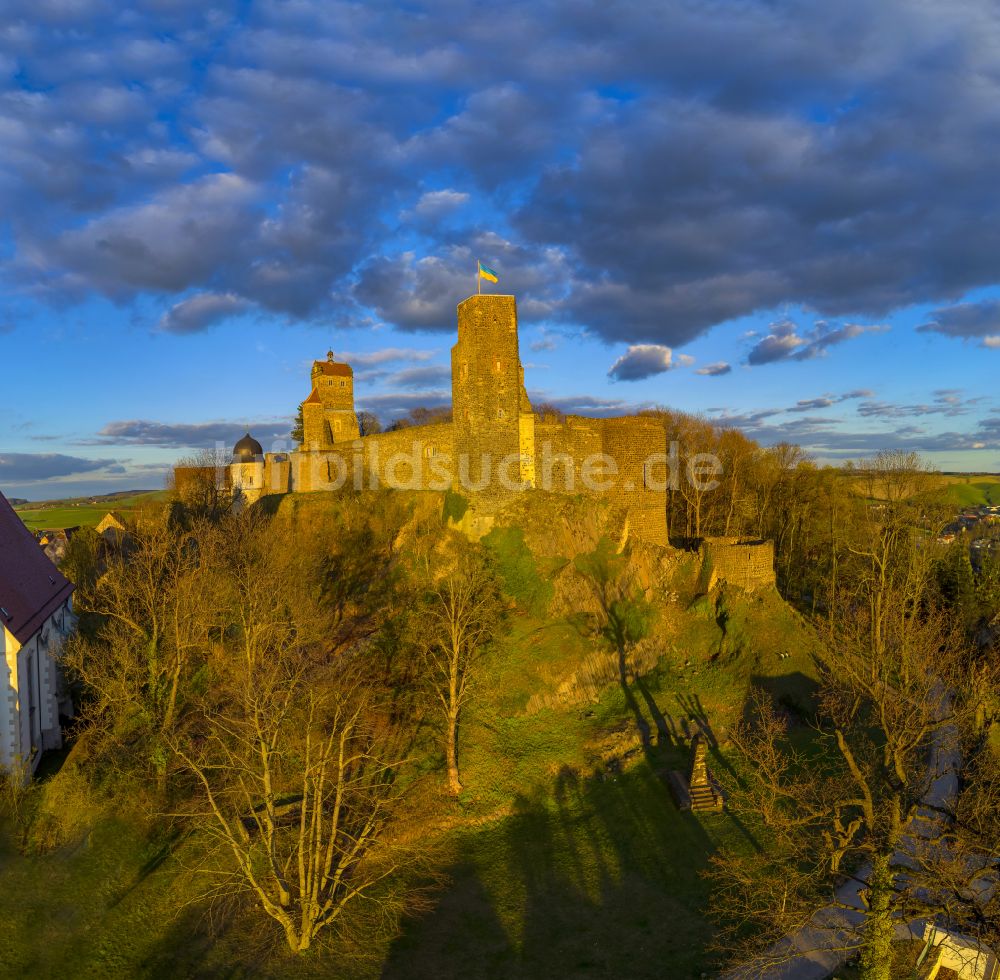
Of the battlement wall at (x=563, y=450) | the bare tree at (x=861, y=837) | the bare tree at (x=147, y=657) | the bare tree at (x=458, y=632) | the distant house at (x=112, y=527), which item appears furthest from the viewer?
the distant house at (x=112, y=527)

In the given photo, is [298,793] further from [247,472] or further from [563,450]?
[247,472]

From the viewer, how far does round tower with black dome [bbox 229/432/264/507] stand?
2035 inches

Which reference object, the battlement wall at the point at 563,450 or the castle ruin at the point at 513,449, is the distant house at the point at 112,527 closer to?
the castle ruin at the point at 513,449

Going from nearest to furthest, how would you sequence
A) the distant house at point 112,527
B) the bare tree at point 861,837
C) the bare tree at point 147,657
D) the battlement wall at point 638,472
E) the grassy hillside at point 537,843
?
the bare tree at point 861,837 → the grassy hillside at point 537,843 → the bare tree at point 147,657 → the battlement wall at point 638,472 → the distant house at point 112,527

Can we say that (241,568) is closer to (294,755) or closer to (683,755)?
(294,755)

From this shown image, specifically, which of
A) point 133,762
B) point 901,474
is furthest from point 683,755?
point 901,474

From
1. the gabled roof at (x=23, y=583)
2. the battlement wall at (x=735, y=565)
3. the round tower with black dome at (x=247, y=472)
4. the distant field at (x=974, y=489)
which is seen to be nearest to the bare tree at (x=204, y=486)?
the round tower with black dome at (x=247, y=472)

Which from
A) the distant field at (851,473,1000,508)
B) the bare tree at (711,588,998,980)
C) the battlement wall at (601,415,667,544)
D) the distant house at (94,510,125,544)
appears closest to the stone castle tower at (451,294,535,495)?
the battlement wall at (601,415,667,544)

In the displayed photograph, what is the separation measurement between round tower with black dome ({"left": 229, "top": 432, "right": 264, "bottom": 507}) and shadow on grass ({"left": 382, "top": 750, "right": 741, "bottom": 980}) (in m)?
35.2

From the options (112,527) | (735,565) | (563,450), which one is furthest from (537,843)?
(112,527)

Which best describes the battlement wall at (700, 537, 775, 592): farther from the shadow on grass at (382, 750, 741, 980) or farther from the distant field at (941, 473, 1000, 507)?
the distant field at (941, 473, 1000, 507)

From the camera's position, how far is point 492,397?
110 feet

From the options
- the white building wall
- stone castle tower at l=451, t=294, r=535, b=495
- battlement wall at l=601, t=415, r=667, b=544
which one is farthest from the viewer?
battlement wall at l=601, t=415, r=667, b=544

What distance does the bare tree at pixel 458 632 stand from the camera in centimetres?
2339
